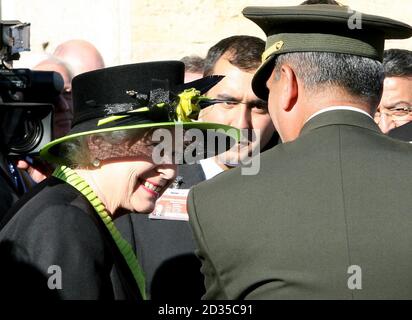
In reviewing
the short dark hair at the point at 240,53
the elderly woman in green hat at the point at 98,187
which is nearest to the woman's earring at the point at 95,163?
the elderly woman in green hat at the point at 98,187

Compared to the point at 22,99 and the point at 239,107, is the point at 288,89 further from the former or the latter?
the point at 22,99

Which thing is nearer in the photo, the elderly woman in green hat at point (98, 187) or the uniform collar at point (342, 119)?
the uniform collar at point (342, 119)

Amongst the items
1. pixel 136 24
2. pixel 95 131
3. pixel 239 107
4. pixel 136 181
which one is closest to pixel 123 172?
pixel 136 181

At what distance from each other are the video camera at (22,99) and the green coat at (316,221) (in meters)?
1.45

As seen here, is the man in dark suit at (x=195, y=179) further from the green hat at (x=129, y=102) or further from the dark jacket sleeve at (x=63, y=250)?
the dark jacket sleeve at (x=63, y=250)

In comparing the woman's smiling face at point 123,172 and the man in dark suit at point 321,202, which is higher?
the man in dark suit at point 321,202

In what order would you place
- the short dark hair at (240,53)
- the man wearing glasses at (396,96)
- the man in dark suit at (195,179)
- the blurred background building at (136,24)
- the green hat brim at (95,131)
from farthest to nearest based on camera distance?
the blurred background building at (136,24) < the man wearing glasses at (396,96) < the short dark hair at (240,53) < the man in dark suit at (195,179) < the green hat brim at (95,131)

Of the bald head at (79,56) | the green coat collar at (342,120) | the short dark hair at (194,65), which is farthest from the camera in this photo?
the bald head at (79,56)

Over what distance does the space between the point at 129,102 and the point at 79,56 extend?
9.55 feet

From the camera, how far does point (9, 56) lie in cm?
415

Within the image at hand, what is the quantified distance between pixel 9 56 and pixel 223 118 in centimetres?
96

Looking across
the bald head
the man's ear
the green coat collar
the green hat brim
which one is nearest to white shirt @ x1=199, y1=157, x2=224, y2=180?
the green hat brim

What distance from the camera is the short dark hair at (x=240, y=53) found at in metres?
4.35

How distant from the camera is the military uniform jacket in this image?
8.89 ft
